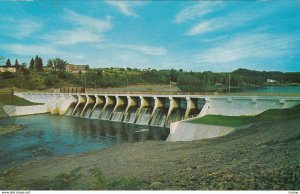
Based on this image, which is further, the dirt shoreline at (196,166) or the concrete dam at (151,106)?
the concrete dam at (151,106)

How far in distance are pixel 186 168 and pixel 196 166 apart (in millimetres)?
507

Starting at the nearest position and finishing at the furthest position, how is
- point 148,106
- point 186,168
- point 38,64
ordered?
1. point 186,168
2. point 148,106
3. point 38,64

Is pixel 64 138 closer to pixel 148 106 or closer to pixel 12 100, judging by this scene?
pixel 148 106

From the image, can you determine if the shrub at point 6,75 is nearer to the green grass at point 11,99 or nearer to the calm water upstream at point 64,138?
the green grass at point 11,99

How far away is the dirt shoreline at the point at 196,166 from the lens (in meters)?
12.0

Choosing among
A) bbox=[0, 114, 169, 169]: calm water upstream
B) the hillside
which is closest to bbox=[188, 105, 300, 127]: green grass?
bbox=[0, 114, 169, 169]: calm water upstream

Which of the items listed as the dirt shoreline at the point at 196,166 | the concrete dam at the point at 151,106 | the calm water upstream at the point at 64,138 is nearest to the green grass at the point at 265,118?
the concrete dam at the point at 151,106

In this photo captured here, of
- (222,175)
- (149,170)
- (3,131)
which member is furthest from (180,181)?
(3,131)

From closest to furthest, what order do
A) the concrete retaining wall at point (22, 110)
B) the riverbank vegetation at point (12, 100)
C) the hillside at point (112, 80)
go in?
the concrete retaining wall at point (22, 110), the riverbank vegetation at point (12, 100), the hillside at point (112, 80)

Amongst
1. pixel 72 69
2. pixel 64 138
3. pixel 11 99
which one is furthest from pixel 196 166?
pixel 72 69

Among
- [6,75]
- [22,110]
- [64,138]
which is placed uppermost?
[6,75]

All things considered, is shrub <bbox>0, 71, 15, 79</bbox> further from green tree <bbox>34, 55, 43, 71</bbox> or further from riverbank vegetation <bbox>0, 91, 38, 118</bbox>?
riverbank vegetation <bbox>0, 91, 38, 118</bbox>

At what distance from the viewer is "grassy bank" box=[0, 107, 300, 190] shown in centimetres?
1204

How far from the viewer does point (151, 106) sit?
48.6m
